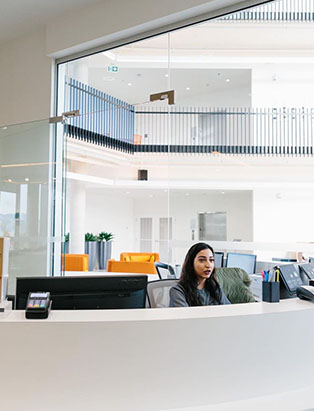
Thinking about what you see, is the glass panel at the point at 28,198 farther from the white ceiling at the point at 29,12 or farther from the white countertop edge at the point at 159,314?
the white countertop edge at the point at 159,314

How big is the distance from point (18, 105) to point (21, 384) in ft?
12.4

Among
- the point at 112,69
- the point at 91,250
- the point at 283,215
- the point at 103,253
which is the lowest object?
the point at 103,253

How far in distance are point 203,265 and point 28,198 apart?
7.85 feet

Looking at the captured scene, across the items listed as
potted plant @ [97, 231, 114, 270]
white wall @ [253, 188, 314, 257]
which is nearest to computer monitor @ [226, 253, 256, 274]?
white wall @ [253, 188, 314, 257]

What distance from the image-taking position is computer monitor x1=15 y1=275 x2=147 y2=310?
187 cm

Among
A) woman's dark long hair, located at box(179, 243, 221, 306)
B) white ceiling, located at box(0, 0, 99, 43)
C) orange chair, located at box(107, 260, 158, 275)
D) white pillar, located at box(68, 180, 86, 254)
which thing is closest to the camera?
woman's dark long hair, located at box(179, 243, 221, 306)

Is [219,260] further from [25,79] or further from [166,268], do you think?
[25,79]

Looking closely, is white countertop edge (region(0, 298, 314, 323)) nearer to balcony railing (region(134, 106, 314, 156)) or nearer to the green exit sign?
the green exit sign

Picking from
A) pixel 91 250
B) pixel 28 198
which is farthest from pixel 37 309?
pixel 91 250

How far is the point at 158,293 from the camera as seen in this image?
108 inches

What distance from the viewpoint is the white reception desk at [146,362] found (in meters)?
1.51

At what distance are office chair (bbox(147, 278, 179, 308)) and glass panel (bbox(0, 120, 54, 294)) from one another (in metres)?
1.96

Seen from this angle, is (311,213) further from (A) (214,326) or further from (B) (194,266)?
(A) (214,326)

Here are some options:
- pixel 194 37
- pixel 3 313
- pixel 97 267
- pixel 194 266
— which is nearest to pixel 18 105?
pixel 194 37
